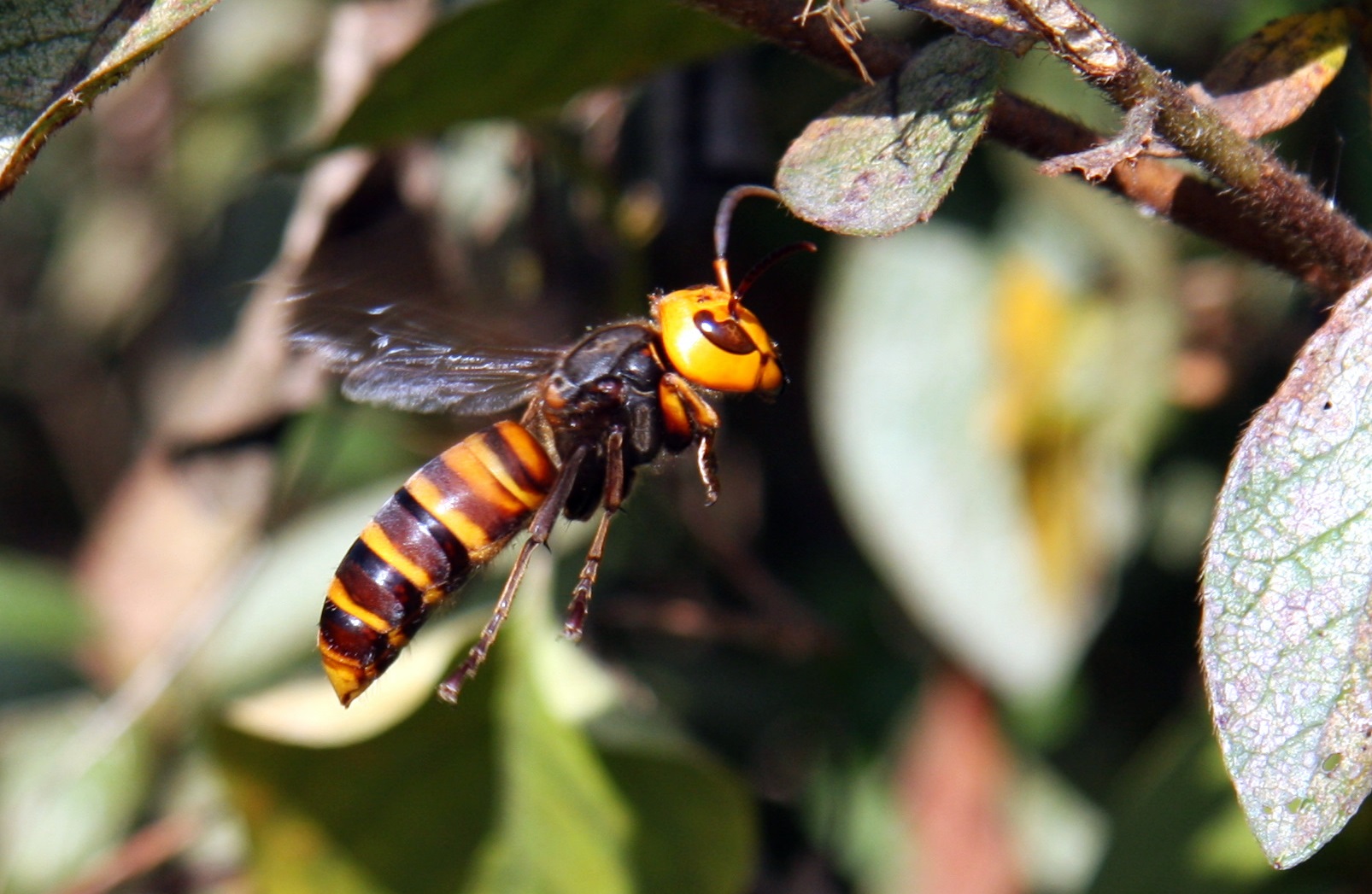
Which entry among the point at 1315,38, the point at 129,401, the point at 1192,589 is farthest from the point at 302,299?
the point at 129,401

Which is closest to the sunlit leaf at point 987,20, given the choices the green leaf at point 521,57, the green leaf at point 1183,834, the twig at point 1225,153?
the twig at point 1225,153

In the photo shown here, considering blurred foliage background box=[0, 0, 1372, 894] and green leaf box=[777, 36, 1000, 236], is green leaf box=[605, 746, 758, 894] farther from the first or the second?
green leaf box=[777, 36, 1000, 236]

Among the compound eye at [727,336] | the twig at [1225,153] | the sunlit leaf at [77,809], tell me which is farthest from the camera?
the sunlit leaf at [77,809]

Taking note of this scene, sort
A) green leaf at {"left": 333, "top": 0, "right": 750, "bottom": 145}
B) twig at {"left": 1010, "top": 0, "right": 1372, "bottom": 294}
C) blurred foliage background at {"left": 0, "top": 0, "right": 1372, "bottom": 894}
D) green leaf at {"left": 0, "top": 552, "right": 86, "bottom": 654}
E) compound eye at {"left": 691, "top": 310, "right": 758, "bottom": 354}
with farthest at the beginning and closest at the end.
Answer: green leaf at {"left": 0, "top": 552, "right": 86, "bottom": 654}
blurred foliage background at {"left": 0, "top": 0, "right": 1372, "bottom": 894}
green leaf at {"left": 333, "top": 0, "right": 750, "bottom": 145}
compound eye at {"left": 691, "top": 310, "right": 758, "bottom": 354}
twig at {"left": 1010, "top": 0, "right": 1372, "bottom": 294}

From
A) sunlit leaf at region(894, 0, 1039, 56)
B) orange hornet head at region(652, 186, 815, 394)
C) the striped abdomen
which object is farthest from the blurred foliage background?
sunlit leaf at region(894, 0, 1039, 56)

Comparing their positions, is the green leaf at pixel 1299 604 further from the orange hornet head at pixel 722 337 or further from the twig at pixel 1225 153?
the orange hornet head at pixel 722 337

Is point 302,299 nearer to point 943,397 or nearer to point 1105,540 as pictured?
point 943,397
